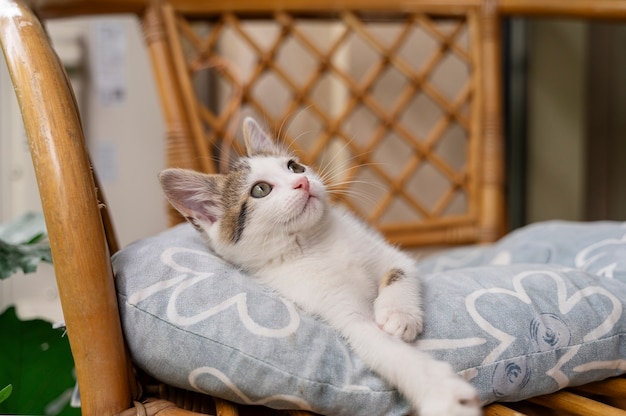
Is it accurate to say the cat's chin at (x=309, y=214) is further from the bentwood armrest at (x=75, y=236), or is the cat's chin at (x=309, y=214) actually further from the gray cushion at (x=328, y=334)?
the bentwood armrest at (x=75, y=236)

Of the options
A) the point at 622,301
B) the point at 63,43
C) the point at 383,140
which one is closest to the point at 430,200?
the point at 383,140

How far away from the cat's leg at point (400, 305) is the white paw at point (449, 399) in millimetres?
85

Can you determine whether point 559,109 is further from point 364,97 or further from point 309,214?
point 309,214

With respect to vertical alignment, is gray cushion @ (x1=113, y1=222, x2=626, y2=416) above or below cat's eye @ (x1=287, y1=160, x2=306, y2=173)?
below

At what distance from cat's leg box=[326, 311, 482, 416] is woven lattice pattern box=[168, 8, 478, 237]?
714mm

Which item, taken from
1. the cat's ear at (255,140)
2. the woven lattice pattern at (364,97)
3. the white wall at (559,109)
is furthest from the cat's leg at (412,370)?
the white wall at (559,109)

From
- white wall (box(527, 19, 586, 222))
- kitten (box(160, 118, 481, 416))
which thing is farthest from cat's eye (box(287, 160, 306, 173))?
white wall (box(527, 19, 586, 222))

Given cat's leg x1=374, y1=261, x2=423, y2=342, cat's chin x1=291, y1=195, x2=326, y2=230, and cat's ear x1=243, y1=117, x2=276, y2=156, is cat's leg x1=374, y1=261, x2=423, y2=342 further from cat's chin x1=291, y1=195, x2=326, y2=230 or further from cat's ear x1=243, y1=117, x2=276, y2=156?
cat's ear x1=243, y1=117, x2=276, y2=156

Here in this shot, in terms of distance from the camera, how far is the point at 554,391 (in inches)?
25.7

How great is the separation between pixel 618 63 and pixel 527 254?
1.23 metres

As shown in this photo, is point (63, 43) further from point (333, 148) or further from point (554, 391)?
point (554, 391)

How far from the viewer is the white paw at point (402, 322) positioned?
63cm

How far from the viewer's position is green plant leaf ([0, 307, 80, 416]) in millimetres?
748

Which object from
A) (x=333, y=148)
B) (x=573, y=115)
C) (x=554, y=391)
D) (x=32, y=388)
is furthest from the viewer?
(x=573, y=115)
